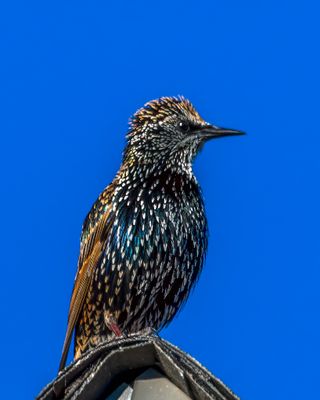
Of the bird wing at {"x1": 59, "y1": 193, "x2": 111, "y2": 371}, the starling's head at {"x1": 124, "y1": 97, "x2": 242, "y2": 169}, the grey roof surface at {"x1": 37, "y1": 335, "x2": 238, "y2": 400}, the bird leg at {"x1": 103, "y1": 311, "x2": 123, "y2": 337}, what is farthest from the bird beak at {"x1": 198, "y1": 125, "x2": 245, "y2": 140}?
the grey roof surface at {"x1": 37, "y1": 335, "x2": 238, "y2": 400}

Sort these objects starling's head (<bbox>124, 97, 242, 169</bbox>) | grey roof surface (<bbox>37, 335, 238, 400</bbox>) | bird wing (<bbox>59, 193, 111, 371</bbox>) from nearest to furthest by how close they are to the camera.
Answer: grey roof surface (<bbox>37, 335, 238, 400</bbox>) < bird wing (<bbox>59, 193, 111, 371</bbox>) < starling's head (<bbox>124, 97, 242, 169</bbox>)

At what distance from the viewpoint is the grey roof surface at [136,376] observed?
2811 mm

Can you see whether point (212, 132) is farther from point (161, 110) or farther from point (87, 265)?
point (87, 265)

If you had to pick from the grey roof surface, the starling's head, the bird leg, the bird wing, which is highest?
the starling's head

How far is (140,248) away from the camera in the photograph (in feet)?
21.5

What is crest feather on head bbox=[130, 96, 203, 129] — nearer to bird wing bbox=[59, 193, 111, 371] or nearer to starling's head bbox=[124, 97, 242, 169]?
starling's head bbox=[124, 97, 242, 169]

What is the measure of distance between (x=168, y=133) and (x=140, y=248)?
3.75 feet

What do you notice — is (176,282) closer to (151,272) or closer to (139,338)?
(151,272)

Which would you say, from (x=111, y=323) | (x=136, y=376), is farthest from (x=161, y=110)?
(x=136, y=376)

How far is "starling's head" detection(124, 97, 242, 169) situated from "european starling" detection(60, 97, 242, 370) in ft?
0.04

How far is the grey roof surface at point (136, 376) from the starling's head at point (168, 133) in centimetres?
414

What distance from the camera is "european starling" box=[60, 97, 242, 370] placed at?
658 centimetres

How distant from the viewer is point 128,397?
2.84 metres

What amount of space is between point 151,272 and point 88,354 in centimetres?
360
